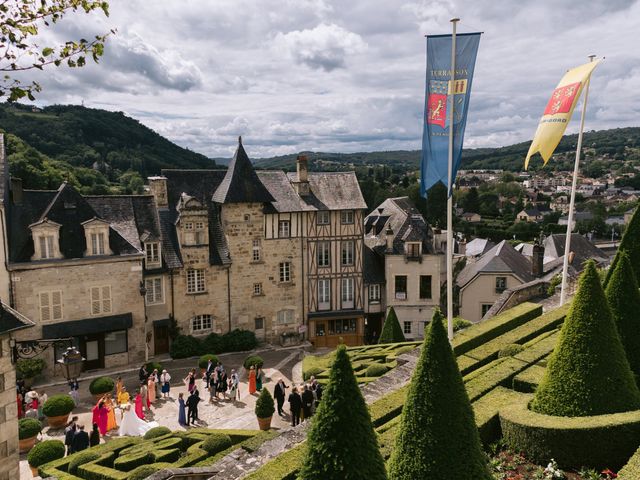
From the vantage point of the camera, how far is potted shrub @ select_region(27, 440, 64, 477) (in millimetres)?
17000

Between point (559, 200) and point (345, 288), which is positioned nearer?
point (345, 288)

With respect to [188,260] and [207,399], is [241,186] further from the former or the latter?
[207,399]

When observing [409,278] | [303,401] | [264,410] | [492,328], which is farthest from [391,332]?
[264,410]

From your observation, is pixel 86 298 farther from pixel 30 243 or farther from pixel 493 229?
pixel 493 229

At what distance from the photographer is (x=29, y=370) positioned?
26.0 metres

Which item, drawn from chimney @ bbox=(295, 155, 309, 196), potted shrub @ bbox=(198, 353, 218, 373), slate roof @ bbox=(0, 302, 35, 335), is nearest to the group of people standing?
potted shrub @ bbox=(198, 353, 218, 373)

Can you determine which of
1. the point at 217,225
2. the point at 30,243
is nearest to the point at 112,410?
the point at 30,243

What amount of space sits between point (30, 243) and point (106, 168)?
71997 millimetres

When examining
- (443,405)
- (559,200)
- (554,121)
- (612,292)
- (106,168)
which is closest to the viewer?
(443,405)

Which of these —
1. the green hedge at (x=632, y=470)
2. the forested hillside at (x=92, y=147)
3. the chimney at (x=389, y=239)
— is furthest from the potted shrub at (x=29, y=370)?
the forested hillside at (x=92, y=147)

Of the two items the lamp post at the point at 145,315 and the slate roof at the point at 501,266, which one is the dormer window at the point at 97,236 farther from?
the slate roof at the point at 501,266

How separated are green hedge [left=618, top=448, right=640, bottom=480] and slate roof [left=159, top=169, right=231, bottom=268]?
25.7 meters

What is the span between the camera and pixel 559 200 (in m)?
167

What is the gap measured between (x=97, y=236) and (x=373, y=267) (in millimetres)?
17964
